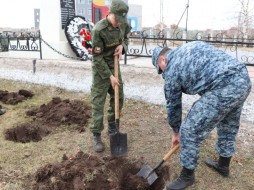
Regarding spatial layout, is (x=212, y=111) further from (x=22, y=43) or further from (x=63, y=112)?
(x=22, y=43)

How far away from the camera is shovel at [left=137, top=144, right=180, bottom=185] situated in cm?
286

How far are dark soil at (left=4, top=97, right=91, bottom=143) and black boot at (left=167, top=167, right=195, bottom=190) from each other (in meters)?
1.82

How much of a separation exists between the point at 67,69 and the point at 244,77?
4229 millimetres

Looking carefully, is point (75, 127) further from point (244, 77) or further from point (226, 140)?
point (244, 77)

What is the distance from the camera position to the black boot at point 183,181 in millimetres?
2720

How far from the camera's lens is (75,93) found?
587cm

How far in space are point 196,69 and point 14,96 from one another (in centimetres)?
442

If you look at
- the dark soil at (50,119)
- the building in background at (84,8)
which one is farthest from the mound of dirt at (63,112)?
the building in background at (84,8)


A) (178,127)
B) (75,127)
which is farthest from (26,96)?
(178,127)

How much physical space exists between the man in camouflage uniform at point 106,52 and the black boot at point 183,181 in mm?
1094

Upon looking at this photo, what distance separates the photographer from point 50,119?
4.66 m

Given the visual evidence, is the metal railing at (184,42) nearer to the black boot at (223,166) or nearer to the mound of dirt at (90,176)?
the black boot at (223,166)

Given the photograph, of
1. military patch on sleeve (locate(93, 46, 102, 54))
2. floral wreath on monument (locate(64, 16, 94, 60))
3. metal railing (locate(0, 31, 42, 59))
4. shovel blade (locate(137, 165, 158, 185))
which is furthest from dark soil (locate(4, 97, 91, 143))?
metal railing (locate(0, 31, 42, 59))

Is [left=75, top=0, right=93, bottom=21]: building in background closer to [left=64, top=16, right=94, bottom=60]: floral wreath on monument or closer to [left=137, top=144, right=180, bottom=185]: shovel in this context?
[left=64, top=16, right=94, bottom=60]: floral wreath on monument
